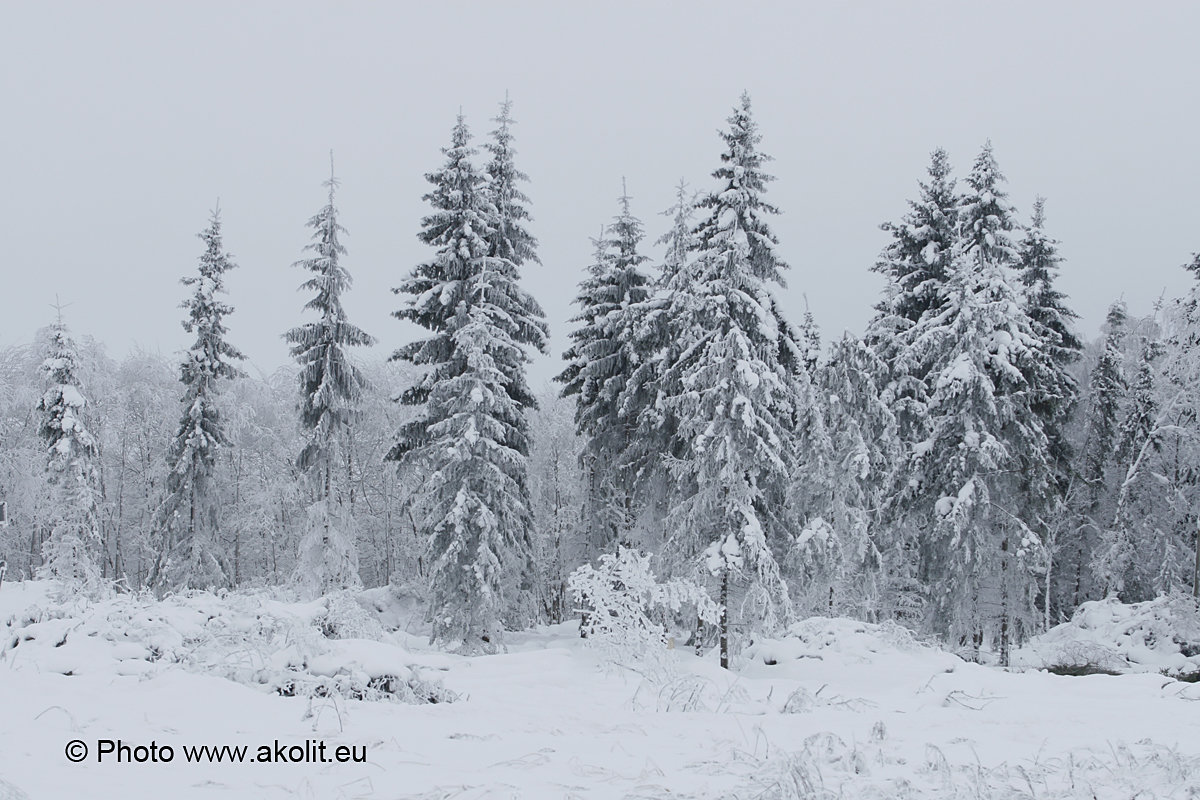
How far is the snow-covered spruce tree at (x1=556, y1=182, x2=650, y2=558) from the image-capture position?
72.7ft

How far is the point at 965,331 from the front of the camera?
2228 cm

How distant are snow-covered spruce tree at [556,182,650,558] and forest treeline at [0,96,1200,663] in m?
0.10

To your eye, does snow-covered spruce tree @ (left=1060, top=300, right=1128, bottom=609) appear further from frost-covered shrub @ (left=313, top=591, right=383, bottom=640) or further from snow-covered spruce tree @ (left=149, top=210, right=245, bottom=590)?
snow-covered spruce tree @ (left=149, top=210, right=245, bottom=590)

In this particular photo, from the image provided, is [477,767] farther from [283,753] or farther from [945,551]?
[945,551]

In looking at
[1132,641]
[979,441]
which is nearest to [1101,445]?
[1132,641]

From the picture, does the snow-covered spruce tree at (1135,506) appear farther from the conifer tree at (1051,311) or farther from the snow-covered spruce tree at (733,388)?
the snow-covered spruce tree at (733,388)

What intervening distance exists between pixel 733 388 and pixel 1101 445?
2224 cm

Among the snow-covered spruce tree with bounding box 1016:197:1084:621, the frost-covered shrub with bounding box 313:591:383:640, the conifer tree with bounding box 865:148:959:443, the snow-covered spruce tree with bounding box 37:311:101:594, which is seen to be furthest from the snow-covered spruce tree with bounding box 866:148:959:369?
the snow-covered spruce tree with bounding box 37:311:101:594

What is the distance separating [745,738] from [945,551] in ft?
62.2

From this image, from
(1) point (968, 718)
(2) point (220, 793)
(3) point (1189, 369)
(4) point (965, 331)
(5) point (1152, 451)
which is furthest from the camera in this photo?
(5) point (1152, 451)

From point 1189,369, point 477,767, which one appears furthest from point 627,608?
point 1189,369

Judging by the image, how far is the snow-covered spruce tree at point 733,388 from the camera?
1761cm

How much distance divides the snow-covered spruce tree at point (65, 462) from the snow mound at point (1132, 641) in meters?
31.6

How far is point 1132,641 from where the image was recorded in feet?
71.4
